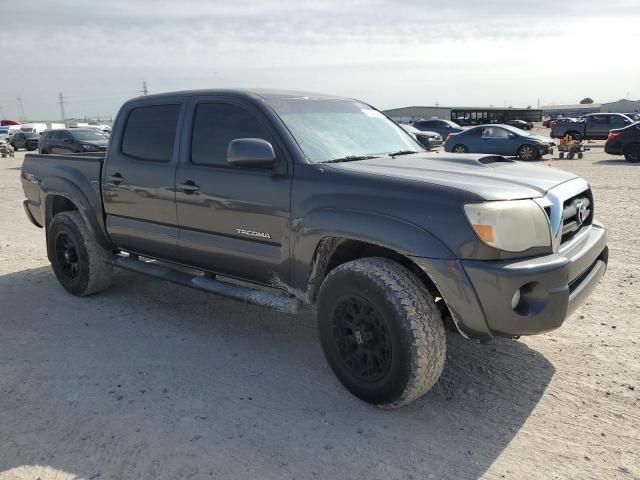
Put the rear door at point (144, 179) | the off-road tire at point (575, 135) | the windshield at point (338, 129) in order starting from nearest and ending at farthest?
1. the windshield at point (338, 129)
2. the rear door at point (144, 179)
3. the off-road tire at point (575, 135)

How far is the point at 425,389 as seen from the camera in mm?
3059

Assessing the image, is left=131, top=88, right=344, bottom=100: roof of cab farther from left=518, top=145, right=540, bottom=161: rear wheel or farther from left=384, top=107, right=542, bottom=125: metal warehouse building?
left=384, top=107, right=542, bottom=125: metal warehouse building

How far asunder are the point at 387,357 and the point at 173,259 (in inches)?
84.6

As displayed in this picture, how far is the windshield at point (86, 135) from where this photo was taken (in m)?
20.9

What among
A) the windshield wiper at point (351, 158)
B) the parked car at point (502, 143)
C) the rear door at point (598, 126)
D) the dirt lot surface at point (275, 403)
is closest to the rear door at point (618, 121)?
the rear door at point (598, 126)

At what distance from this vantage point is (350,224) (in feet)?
10.2

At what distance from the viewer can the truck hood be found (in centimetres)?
292

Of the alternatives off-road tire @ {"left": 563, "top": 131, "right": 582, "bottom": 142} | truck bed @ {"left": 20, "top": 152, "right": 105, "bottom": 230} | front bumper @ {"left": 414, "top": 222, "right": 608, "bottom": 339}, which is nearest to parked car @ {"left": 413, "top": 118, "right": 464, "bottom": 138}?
off-road tire @ {"left": 563, "top": 131, "right": 582, "bottom": 142}

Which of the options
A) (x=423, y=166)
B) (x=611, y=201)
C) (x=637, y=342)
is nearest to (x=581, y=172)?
(x=611, y=201)

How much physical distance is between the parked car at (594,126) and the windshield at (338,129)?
83.7 feet

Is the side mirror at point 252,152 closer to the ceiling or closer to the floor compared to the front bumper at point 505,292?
closer to the ceiling

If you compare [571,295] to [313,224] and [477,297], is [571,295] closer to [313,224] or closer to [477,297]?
[477,297]

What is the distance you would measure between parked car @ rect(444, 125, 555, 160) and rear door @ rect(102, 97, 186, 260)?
52.9 ft

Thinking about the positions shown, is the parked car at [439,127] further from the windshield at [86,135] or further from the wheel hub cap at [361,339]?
the wheel hub cap at [361,339]
